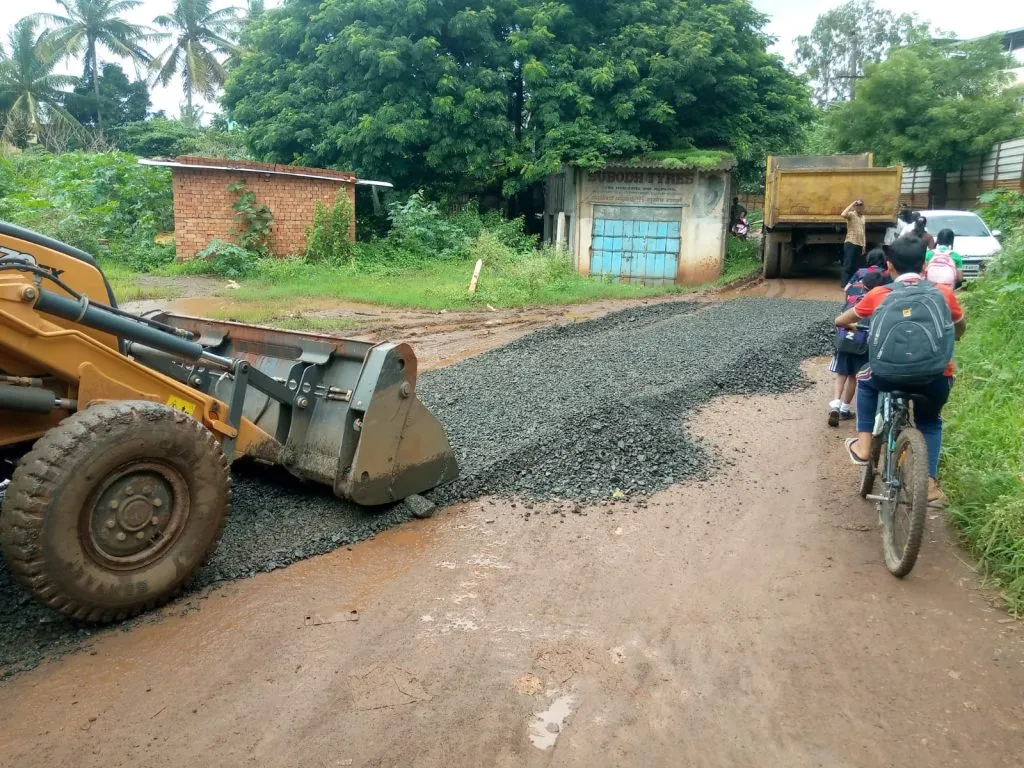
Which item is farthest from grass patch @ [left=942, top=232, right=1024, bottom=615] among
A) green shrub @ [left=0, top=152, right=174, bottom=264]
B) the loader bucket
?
green shrub @ [left=0, top=152, right=174, bottom=264]

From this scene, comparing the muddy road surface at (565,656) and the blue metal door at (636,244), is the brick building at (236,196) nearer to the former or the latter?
the blue metal door at (636,244)

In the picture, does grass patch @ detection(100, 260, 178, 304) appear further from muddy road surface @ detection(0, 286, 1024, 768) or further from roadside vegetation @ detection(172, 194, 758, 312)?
muddy road surface @ detection(0, 286, 1024, 768)

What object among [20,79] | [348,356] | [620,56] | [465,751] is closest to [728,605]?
[465,751]

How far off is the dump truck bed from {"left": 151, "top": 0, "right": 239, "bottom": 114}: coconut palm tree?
33.1 meters

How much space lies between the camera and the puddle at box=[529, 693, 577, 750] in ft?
9.35

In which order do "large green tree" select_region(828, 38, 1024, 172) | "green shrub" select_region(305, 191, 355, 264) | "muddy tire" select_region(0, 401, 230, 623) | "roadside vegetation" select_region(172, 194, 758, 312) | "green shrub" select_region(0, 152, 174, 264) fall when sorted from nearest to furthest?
"muddy tire" select_region(0, 401, 230, 623), "roadside vegetation" select_region(172, 194, 758, 312), "green shrub" select_region(0, 152, 174, 264), "green shrub" select_region(305, 191, 355, 264), "large green tree" select_region(828, 38, 1024, 172)

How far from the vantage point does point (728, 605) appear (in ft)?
12.9

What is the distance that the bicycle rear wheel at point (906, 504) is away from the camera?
13.2ft

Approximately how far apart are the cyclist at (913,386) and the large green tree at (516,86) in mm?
15833

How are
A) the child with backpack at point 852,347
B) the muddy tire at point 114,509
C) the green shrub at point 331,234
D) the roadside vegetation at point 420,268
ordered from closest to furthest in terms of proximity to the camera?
1. the muddy tire at point 114,509
2. the child with backpack at point 852,347
3. the roadside vegetation at point 420,268
4. the green shrub at point 331,234

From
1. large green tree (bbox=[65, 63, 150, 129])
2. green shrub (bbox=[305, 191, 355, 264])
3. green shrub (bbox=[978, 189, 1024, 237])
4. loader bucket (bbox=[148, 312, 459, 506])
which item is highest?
large green tree (bbox=[65, 63, 150, 129])

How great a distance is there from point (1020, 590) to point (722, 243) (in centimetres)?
1750

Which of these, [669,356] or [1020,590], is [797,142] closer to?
[669,356]

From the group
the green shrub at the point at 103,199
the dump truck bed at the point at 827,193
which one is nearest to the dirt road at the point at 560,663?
the dump truck bed at the point at 827,193
